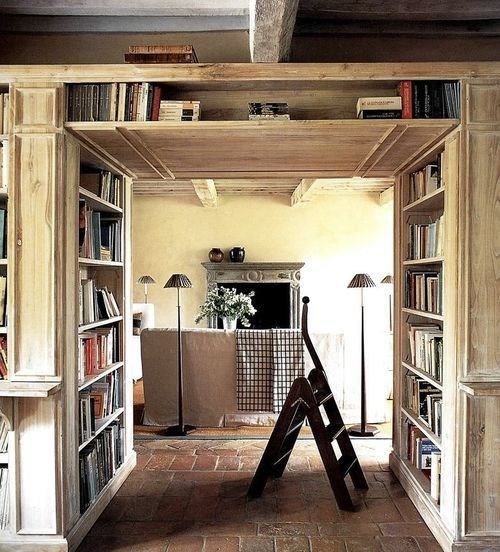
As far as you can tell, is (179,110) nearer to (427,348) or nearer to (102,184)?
(102,184)

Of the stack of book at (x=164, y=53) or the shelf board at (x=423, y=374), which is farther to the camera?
the shelf board at (x=423, y=374)

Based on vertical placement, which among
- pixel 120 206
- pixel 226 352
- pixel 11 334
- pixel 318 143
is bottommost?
pixel 226 352

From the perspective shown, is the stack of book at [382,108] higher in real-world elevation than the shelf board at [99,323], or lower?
higher

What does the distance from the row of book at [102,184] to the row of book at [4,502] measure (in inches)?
67.5

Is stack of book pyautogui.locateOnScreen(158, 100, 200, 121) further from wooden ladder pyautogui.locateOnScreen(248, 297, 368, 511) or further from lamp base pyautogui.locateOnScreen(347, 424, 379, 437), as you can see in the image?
lamp base pyautogui.locateOnScreen(347, 424, 379, 437)

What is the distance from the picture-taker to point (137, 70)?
2.66 m

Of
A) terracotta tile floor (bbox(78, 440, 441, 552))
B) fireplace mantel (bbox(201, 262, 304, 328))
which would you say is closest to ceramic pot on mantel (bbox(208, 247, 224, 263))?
fireplace mantel (bbox(201, 262, 304, 328))

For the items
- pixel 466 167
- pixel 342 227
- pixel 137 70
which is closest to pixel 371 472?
pixel 466 167

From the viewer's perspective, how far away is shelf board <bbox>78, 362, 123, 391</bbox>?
9.87 ft

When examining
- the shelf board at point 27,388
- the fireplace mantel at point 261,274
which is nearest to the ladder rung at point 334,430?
the shelf board at point 27,388

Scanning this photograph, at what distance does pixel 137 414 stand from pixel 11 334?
3124 millimetres

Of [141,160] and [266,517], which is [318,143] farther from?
[266,517]

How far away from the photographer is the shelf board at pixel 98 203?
3074 mm

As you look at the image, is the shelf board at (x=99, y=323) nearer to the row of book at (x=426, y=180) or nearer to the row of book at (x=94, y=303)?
the row of book at (x=94, y=303)
